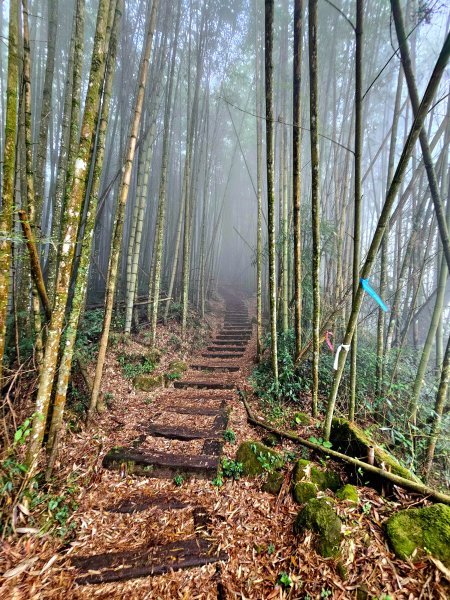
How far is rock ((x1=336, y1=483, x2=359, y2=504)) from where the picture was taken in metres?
1.90

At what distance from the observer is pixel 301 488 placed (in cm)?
210

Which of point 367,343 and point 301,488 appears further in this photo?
point 367,343

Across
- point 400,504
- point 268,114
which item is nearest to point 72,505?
point 400,504

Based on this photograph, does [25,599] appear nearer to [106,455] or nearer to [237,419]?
[106,455]

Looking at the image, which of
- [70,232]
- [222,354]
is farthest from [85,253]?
[222,354]

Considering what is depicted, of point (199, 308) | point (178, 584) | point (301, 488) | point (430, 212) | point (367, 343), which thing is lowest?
point (178, 584)

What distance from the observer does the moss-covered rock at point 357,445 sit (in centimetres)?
203

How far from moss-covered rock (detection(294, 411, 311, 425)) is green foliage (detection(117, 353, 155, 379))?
2.63 metres

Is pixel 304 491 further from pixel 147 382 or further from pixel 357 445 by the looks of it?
pixel 147 382

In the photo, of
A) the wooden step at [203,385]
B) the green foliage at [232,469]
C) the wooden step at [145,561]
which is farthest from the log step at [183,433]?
the wooden step at [203,385]

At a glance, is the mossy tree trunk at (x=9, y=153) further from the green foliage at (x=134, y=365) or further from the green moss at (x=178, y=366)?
the green moss at (x=178, y=366)

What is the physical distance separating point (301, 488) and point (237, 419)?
51.6 inches

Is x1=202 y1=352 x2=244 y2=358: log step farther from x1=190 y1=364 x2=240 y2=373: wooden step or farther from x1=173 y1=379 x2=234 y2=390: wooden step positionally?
x1=173 y1=379 x2=234 y2=390: wooden step

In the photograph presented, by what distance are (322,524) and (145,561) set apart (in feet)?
4.01
